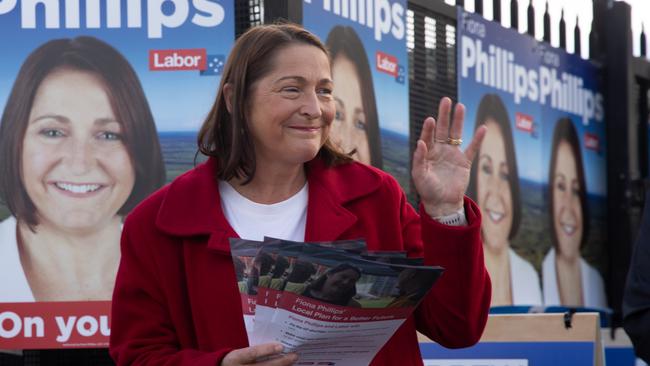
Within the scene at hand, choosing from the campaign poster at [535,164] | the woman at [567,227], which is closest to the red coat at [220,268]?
the campaign poster at [535,164]

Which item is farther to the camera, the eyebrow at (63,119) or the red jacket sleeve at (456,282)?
the eyebrow at (63,119)

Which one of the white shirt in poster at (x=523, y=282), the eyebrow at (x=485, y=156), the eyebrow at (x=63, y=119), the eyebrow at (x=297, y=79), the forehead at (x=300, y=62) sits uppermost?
the forehead at (x=300, y=62)

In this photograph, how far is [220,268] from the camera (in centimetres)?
269

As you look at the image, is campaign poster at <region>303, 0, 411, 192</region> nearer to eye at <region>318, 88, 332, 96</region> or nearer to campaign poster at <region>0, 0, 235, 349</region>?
campaign poster at <region>0, 0, 235, 349</region>

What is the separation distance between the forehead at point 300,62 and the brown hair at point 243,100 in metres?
0.01

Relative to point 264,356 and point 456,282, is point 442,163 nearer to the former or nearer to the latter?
point 456,282

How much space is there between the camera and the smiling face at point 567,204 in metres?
7.85

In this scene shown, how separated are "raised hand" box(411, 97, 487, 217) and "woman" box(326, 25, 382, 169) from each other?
2.53 m

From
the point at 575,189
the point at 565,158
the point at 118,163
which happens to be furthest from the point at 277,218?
the point at 575,189

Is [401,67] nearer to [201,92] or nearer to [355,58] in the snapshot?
[355,58]

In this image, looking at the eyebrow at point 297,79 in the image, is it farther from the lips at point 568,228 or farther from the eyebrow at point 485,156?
the lips at point 568,228

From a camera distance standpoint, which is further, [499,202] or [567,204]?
[567,204]

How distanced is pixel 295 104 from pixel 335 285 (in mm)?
496

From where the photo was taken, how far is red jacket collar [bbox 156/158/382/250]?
2689 mm
